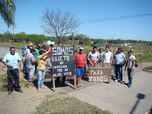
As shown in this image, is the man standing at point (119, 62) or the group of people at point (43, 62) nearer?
the group of people at point (43, 62)

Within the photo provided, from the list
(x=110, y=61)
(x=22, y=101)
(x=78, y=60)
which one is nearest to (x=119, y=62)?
(x=110, y=61)

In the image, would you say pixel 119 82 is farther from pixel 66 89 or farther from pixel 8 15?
pixel 8 15

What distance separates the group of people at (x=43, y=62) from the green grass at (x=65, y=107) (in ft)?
5.80

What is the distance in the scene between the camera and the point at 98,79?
1257cm

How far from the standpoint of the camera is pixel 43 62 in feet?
35.7

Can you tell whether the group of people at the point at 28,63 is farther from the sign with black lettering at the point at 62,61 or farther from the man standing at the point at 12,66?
the sign with black lettering at the point at 62,61

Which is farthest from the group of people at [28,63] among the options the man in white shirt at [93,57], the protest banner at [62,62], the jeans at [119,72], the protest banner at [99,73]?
the jeans at [119,72]

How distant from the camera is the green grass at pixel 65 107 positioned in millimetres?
7922

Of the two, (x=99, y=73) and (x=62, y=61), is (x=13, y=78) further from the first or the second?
(x=99, y=73)

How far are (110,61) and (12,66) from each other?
511 centimetres

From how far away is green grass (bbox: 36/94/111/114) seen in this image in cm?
792

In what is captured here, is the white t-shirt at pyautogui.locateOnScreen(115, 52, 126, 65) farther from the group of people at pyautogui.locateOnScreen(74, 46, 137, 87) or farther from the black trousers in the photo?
the black trousers

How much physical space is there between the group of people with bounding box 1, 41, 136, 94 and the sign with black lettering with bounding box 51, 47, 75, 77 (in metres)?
0.23

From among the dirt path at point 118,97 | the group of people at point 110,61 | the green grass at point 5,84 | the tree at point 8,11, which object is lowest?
the dirt path at point 118,97
